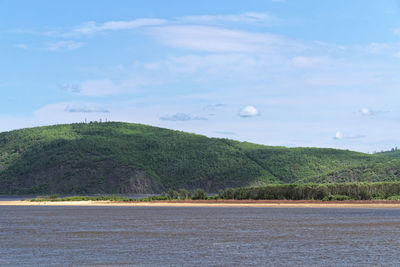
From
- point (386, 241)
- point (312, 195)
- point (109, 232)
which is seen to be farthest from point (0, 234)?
point (312, 195)

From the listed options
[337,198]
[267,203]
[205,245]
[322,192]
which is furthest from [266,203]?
[205,245]

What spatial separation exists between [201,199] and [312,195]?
80.9ft

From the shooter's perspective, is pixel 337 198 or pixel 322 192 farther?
pixel 322 192

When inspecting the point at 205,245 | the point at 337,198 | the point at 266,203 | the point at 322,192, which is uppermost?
the point at 322,192

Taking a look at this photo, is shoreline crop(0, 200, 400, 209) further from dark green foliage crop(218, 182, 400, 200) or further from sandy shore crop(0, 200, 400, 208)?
dark green foliage crop(218, 182, 400, 200)

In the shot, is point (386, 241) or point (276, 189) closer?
point (386, 241)

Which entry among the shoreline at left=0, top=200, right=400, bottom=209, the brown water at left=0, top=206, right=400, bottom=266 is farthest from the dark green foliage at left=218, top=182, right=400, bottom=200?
the brown water at left=0, top=206, right=400, bottom=266

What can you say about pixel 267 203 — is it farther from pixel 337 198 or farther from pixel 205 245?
pixel 205 245

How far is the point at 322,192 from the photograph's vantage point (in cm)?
11819

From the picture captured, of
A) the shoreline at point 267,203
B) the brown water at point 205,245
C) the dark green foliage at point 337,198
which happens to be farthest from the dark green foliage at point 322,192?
the brown water at point 205,245

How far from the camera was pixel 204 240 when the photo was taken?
148 feet

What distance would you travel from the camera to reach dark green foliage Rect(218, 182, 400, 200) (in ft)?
370

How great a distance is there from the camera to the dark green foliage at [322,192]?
113m

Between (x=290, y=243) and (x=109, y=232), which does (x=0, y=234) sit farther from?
(x=290, y=243)
